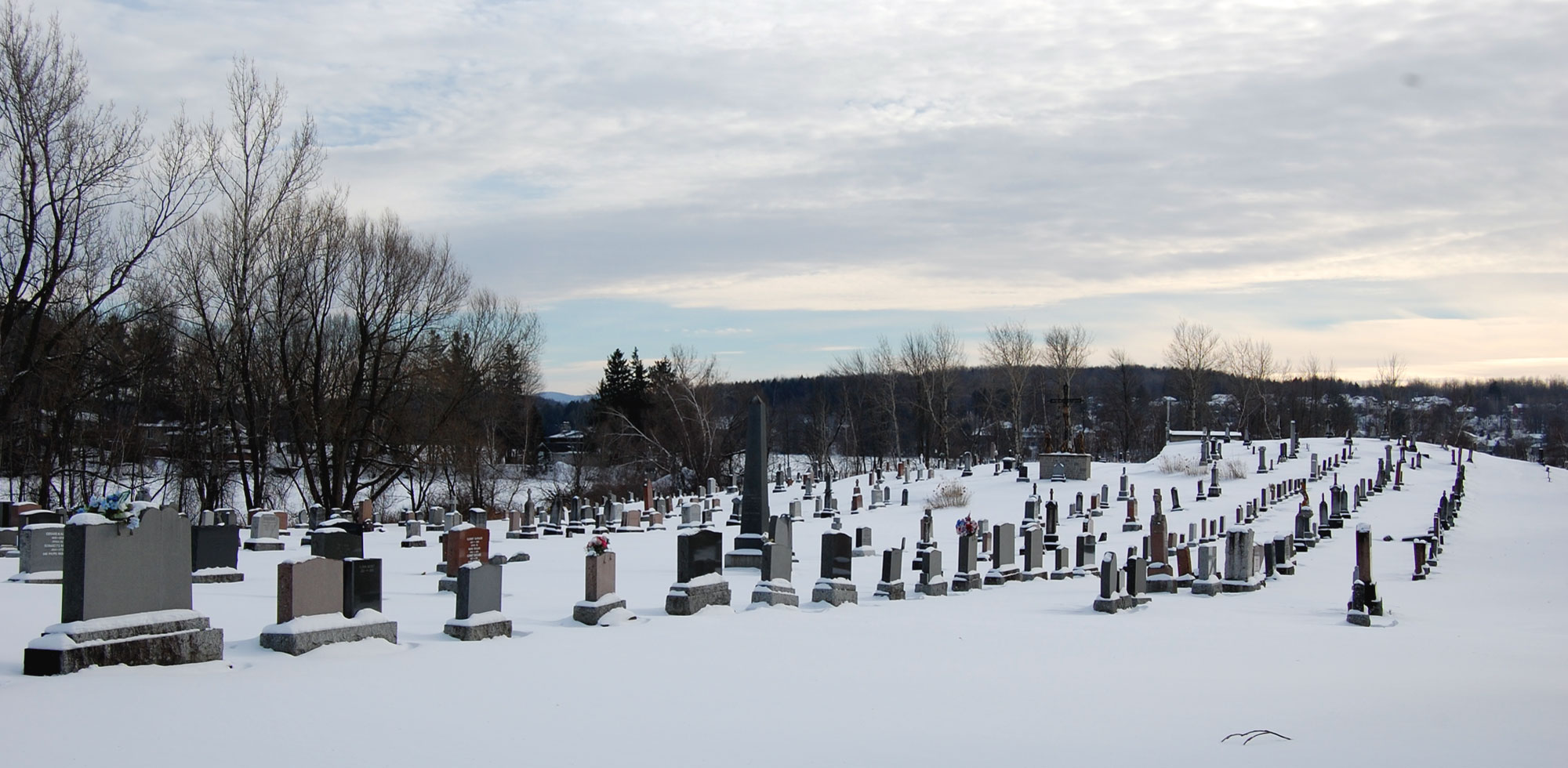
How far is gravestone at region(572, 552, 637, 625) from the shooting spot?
983 centimetres

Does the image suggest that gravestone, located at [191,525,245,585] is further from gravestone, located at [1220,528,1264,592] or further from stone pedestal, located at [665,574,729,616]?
gravestone, located at [1220,528,1264,592]

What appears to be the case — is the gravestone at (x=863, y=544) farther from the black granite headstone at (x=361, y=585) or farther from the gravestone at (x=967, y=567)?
the black granite headstone at (x=361, y=585)

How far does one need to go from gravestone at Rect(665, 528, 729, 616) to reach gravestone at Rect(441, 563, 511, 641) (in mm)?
1962

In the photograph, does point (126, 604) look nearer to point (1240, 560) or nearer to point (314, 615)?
point (314, 615)

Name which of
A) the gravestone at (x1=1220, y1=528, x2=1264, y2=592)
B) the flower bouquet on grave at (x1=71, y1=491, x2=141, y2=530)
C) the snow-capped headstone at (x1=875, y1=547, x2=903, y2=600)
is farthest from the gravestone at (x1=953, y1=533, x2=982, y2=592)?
the flower bouquet on grave at (x1=71, y1=491, x2=141, y2=530)

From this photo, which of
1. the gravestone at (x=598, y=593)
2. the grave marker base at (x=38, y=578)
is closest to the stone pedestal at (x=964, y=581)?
the gravestone at (x=598, y=593)

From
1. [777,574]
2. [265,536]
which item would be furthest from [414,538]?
[777,574]

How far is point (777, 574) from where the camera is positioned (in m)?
12.6

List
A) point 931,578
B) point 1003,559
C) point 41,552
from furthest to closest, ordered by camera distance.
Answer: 1. point 1003,559
2. point 931,578
3. point 41,552

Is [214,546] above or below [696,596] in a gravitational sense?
above

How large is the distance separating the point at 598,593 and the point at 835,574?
11.9 ft

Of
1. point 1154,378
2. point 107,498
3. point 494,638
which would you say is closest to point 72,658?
point 107,498

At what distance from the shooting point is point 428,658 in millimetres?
7863

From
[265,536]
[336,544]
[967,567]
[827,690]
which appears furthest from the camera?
[265,536]
